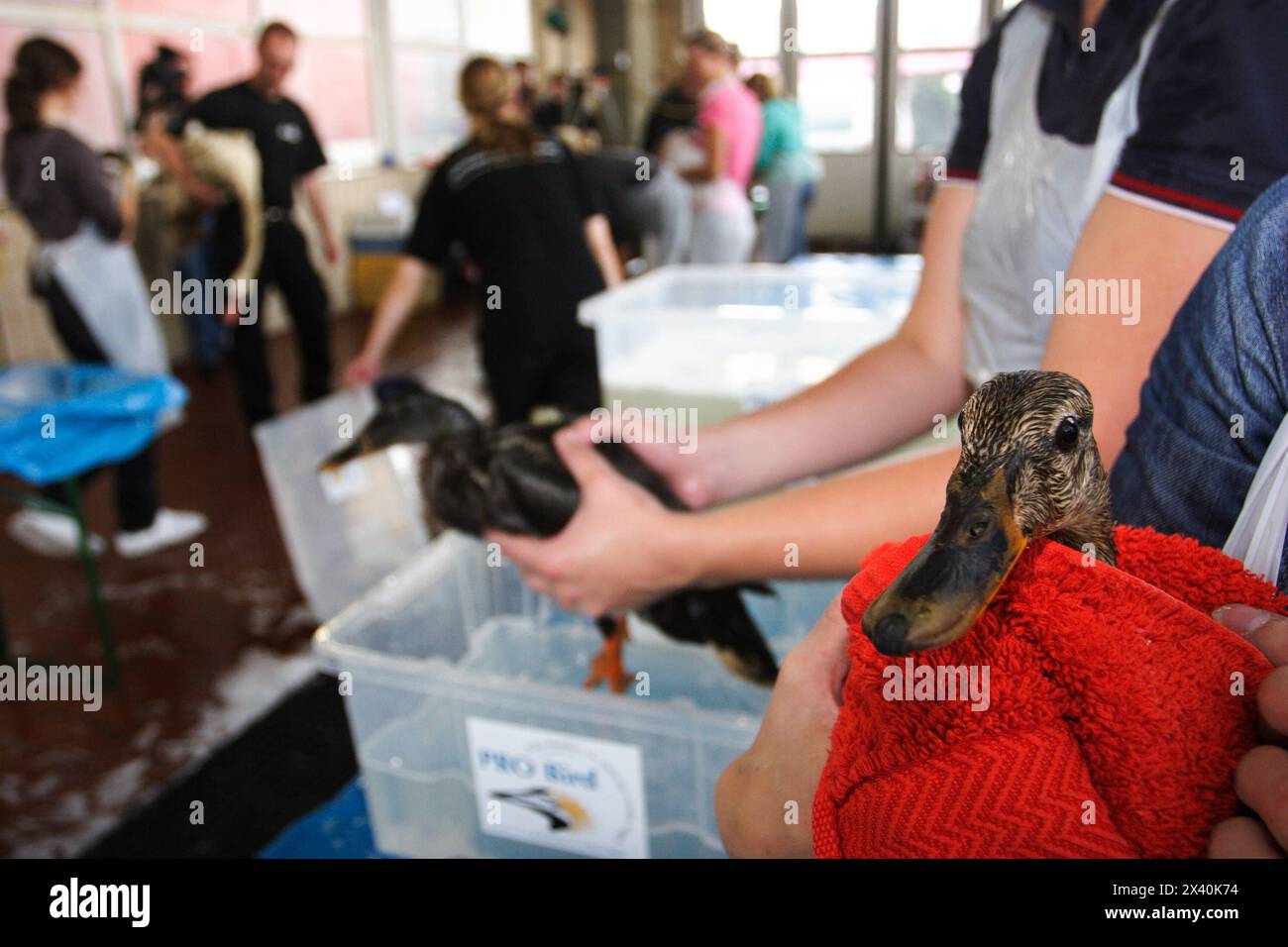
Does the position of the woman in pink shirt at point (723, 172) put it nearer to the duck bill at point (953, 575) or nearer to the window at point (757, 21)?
the window at point (757, 21)

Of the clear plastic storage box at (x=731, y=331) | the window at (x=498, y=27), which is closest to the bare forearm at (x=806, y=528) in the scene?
the clear plastic storage box at (x=731, y=331)

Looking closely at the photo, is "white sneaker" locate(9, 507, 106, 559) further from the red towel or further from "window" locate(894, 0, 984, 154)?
the red towel

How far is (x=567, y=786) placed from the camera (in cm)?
73

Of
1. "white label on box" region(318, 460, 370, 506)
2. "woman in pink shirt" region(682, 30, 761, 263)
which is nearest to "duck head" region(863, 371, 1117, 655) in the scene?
"white label on box" region(318, 460, 370, 506)

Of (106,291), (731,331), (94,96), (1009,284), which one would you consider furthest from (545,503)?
(94,96)

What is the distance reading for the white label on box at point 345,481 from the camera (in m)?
1.45

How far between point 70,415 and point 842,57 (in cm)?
173

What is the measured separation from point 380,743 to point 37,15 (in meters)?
4.24

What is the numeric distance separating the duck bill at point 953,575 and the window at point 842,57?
0.36 m

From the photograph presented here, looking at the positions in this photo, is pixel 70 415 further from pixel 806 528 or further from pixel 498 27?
pixel 498 27

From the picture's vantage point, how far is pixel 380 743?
910mm

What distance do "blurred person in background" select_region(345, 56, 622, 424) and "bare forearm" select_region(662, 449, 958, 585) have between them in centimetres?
149

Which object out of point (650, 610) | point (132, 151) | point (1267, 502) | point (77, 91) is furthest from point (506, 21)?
point (1267, 502)
